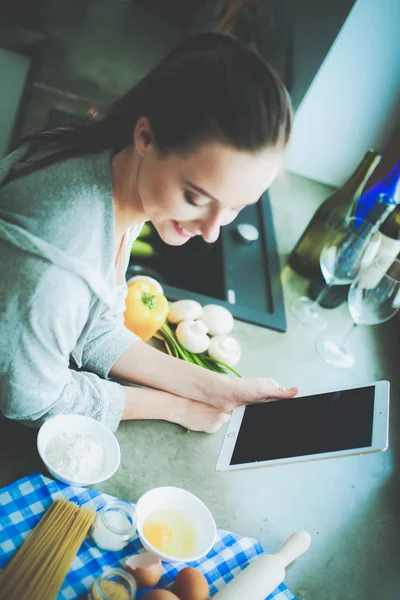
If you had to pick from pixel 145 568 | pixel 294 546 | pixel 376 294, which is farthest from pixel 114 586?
pixel 376 294

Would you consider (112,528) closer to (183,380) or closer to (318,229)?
(183,380)

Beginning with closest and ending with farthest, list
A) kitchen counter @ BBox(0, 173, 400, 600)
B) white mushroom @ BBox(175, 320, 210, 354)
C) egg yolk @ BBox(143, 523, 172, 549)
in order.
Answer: egg yolk @ BBox(143, 523, 172, 549), kitchen counter @ BBox(0, 173, 400, 600), white mushroom @ BBox(175, 320, 210, 354)

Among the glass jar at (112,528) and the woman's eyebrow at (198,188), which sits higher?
the woman's eyebrow at (198,188)

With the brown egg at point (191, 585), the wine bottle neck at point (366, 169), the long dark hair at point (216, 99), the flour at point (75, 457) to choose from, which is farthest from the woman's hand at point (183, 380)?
the wine bottle neck at point (366, 169)

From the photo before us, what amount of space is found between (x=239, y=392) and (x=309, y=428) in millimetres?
199

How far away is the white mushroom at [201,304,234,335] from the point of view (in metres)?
1.16

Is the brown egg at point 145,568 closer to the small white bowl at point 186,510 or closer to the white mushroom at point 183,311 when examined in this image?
the small white bowl at point 186,510

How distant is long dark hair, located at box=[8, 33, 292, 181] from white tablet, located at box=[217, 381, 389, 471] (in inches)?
16.9

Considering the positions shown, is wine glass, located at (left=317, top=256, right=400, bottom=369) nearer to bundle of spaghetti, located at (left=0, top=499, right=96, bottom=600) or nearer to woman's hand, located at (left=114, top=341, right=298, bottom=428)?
woman's hand, located at (left=114, top=341, right=298, bottom=428)

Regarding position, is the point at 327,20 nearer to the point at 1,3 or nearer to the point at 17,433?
the point at 1,3

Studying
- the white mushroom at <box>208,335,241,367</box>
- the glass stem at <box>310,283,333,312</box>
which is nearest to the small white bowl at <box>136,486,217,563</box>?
the white mushroom at <box>208,335,241,367</box>

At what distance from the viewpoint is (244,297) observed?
1354mm

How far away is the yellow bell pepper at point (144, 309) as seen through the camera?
1.07m

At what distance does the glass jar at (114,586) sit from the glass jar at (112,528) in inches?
1.7
